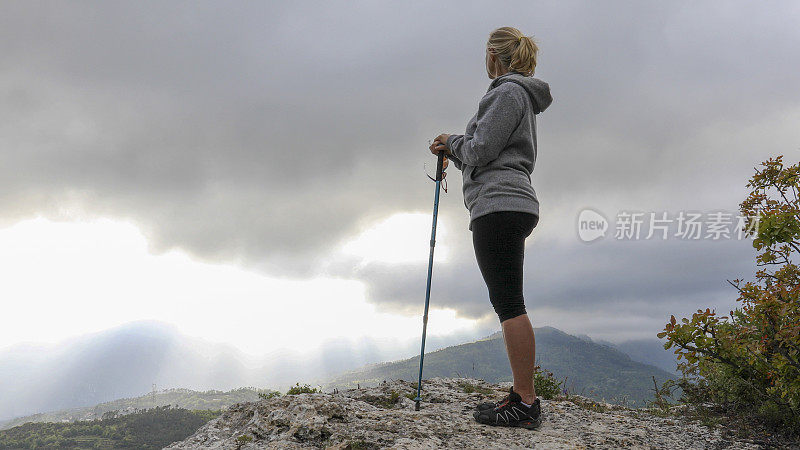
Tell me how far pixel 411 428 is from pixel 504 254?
5.61 feet

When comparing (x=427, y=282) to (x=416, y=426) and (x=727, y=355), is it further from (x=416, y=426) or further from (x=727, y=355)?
(x=727, y=355)

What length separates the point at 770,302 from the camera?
437cm

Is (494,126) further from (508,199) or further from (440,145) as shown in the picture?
(440,145)

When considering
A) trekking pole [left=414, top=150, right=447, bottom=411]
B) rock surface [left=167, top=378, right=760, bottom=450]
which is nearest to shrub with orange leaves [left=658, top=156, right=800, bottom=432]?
rock surface [left=167, top=378, right=760, bottom=450]

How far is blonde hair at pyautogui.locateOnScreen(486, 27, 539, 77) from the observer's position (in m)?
4.47

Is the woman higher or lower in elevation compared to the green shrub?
higher

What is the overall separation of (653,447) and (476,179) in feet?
9.61

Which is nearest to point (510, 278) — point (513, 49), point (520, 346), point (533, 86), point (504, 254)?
point (504, 254)

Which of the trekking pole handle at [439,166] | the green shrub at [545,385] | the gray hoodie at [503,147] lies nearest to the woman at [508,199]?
the gray hoodie at [503,147]

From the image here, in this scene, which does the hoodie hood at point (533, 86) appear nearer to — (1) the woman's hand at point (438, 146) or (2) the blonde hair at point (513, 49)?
(2) the blonde hair at point (513, 49)

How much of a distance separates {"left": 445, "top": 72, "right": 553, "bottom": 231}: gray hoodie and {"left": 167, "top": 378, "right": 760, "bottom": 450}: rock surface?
1.90m

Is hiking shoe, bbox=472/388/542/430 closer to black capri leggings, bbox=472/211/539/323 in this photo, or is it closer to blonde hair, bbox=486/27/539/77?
black capri leggings, bbox=472/211/539/323

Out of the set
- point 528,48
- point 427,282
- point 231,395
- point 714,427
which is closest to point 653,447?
point 714,427

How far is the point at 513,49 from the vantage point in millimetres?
4469
